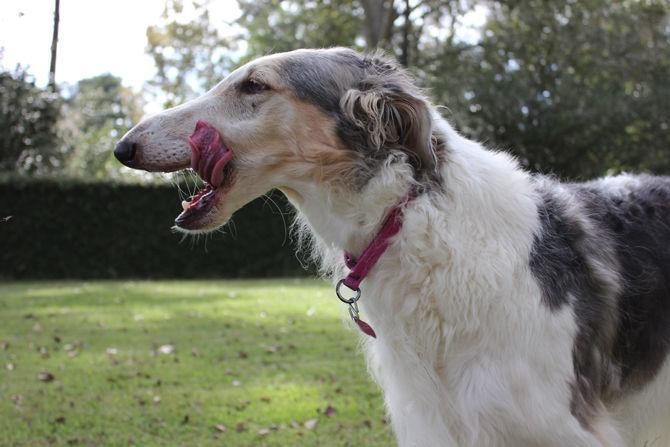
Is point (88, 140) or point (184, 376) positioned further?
point (88, 140)

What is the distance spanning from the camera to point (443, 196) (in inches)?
112

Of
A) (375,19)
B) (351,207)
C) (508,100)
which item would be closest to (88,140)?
(375,19)

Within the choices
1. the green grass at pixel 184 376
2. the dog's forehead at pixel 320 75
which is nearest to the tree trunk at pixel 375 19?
the green grass at pixel 184 376

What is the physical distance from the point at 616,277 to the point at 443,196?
2.70 feet

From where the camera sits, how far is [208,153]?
294 cm

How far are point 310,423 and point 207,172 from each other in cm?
310

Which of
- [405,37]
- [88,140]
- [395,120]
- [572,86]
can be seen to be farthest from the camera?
[88,140]

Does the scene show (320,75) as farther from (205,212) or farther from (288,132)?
(205,212)

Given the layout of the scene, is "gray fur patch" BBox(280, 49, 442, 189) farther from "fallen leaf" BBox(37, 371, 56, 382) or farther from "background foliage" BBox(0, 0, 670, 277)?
"background foliage" BBox(0, 0, 670, 277)

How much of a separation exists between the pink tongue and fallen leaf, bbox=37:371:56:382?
4737 millimetres

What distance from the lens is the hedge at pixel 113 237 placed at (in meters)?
17.9

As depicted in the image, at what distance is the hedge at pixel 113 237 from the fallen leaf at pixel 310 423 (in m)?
12.4

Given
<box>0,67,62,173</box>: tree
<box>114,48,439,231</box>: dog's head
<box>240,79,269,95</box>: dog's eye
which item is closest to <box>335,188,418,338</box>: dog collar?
<box>114,48,439,231</box>: dog's head

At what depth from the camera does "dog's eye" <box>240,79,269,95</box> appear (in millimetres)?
3031
